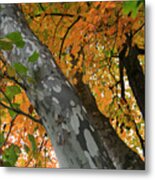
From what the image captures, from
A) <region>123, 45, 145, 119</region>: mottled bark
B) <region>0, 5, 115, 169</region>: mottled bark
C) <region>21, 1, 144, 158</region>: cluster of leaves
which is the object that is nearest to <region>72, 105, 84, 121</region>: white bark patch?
<region>0, 5, 115, 169</region>: mottled bark

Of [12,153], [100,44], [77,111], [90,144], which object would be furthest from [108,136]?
[12,153]

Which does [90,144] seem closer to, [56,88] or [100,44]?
[56,88]

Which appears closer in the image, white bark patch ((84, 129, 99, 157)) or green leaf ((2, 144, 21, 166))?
green leaf ((2, 144, 21, 166))

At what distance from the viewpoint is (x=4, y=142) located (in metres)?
2.11

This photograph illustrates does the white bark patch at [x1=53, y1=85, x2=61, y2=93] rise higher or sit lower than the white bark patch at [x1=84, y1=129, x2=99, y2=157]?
higher

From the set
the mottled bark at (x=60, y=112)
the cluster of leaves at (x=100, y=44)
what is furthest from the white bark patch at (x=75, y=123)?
the cluster of leaves at (x=100, y=44)

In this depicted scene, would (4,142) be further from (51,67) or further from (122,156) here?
(122,156)

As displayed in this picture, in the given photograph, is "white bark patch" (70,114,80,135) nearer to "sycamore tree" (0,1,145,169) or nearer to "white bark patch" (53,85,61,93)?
"sycamore tree" (0,1,145,169)

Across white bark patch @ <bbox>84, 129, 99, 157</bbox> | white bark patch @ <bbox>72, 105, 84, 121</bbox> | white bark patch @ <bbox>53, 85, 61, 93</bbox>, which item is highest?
white bark patch @ <bbox>53, 85, 61, 93</bbox>

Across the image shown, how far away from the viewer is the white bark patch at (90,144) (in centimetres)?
201

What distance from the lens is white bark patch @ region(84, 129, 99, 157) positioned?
6.58ft

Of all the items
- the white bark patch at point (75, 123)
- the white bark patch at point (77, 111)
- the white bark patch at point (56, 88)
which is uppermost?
the white bark patch at point (56, 88)

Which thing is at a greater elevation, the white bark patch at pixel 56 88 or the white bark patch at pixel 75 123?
the white bark patch at pixel 56 88

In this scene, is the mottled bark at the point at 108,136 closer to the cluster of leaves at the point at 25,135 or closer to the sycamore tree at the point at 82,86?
the sycamore tree at the point at 82,86
